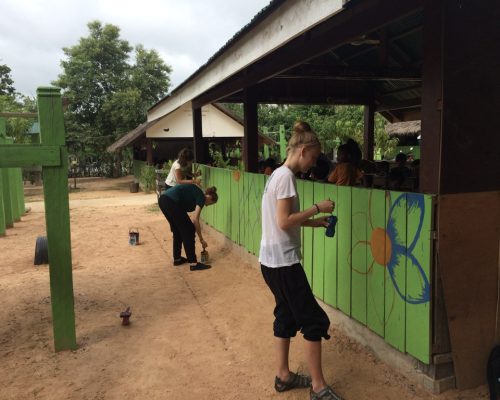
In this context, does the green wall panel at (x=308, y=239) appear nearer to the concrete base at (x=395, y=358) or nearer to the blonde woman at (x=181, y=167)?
the concrete base at (x=395, y=358)

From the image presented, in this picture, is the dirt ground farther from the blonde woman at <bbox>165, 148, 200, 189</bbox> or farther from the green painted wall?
the blonde woman at <bbox>165, 148, 200, 189</bbox>

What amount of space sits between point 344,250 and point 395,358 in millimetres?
992

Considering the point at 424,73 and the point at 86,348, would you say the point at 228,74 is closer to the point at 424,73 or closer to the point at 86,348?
the point at 424,73

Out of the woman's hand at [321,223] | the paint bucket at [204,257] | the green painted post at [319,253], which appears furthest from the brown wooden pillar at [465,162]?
the paint bucket at [204,257]

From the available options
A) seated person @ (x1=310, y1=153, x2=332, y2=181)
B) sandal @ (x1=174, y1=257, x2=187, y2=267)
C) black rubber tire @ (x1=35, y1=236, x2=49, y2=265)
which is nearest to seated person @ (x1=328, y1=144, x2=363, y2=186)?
seated person @ (x1=310, y1=153, x2=332, y2=181)

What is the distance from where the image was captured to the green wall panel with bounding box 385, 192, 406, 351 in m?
3.16

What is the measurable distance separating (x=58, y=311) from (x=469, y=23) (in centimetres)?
392

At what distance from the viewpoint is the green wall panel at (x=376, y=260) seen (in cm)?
337

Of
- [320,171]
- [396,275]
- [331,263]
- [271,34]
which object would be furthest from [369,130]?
[396,275]

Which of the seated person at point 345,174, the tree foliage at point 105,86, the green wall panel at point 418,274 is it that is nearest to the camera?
the green wall panel at point 418,274

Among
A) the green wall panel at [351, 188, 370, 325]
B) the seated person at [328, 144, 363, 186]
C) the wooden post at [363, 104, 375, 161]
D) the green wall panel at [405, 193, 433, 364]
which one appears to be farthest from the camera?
the wooden post at [363, 104, 375, 161]

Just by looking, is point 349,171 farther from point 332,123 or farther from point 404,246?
point 332,123

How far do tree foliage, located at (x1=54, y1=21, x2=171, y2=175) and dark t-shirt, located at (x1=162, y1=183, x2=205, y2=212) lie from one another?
72.1 ft

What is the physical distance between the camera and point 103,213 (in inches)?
534
